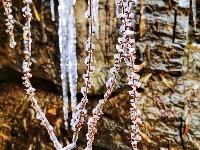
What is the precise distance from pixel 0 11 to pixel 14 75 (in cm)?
46

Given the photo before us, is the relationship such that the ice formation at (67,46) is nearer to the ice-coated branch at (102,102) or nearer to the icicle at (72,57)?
the icicle at (72,57)

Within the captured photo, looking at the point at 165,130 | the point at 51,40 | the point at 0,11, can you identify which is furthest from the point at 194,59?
the point at 0,11

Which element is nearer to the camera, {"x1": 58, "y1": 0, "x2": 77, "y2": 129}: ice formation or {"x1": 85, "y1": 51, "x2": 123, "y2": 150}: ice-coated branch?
{"x1": 85, "y1": 51, "x2": 123, "y2": 150}: ice-coated branch

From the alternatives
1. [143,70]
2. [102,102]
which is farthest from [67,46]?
[102,102]

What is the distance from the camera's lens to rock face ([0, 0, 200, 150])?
1.87 meters

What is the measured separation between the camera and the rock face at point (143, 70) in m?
1.87

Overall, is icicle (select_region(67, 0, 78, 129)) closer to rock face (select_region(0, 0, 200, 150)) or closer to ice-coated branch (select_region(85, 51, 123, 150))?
rock face (select_region(0, 0, 200, 150))

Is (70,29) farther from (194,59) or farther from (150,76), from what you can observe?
(194,59)

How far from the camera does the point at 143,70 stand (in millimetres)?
1936

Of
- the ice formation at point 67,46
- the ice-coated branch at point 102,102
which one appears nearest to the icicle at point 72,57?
the ice formation at point 67,46

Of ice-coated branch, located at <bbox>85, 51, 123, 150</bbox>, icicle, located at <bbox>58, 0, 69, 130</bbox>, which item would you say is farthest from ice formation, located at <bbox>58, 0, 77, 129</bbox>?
ice-coated branch, located at <bbox>85, 51, 123, 150</bbox>

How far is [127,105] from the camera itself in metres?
2.00

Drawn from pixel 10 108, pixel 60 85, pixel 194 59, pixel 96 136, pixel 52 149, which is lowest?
pixel 52 149

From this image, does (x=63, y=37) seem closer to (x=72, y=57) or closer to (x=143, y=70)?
(x=72, y=57)
